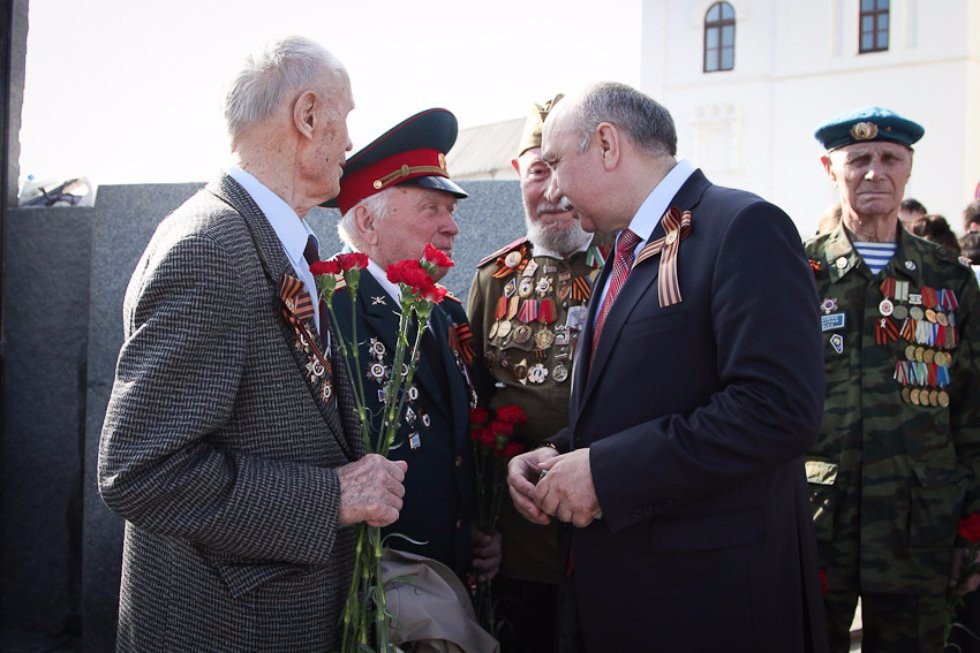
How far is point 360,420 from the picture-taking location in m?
2.19

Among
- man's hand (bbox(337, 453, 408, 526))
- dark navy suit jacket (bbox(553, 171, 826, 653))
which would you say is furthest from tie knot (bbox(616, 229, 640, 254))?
man's hand (bbox(337, 453, 408, 526))

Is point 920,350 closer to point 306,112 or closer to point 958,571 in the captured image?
point 958,571

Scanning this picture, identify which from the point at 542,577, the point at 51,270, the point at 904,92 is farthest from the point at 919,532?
the point at 904,92

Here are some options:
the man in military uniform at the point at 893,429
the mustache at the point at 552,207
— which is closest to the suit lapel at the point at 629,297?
the mustache at the point at 552,207

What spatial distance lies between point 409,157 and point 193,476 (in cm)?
176

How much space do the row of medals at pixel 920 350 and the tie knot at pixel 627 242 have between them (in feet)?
4.60

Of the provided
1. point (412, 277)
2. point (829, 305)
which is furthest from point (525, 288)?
point (412, 277)

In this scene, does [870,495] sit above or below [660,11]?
below

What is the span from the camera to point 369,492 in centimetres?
203

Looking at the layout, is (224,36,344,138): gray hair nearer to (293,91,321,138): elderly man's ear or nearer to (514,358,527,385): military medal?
(293,91,321,138): elderly man's ear

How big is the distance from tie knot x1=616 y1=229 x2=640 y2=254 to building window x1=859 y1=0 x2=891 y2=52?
29589 millimetres

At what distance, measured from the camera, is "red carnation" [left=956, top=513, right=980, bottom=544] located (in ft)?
10.8

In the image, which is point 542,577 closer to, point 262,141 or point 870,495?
point 870,495

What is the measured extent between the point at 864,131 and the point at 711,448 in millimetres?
2137
